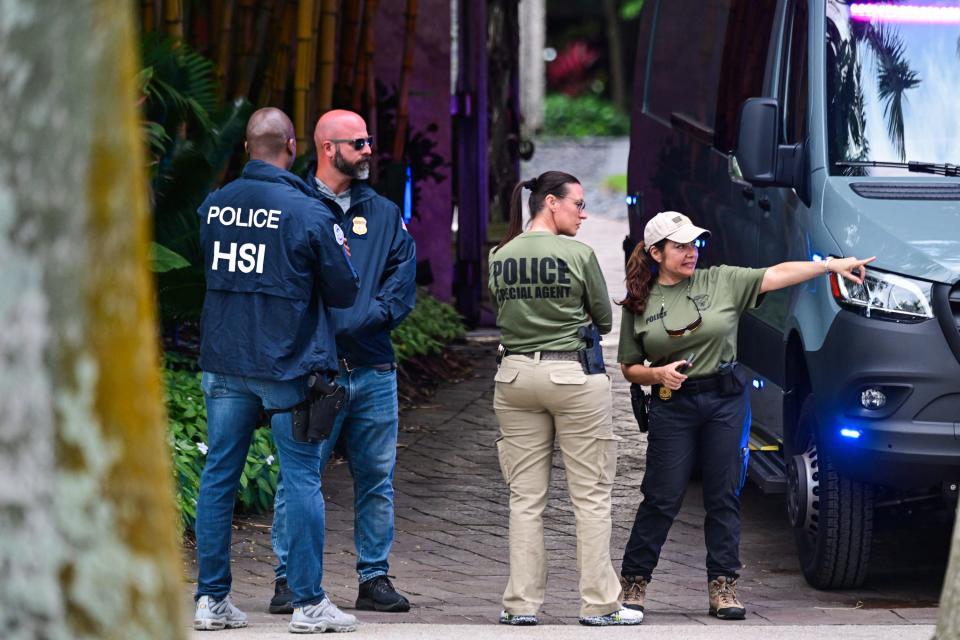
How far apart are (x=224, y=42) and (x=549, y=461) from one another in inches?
180

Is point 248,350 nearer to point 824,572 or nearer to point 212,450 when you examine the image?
point 212,450

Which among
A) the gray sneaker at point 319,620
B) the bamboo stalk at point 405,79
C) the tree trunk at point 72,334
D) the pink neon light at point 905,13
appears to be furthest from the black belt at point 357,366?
the bamboo stalk at point 405,79

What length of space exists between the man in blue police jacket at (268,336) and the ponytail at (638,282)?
1171 mm

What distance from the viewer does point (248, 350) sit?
5.63 metres

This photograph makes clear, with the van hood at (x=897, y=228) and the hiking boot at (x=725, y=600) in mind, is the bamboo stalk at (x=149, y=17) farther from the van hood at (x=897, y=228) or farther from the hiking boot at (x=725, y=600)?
the hiking boot at (x=725, y=600)

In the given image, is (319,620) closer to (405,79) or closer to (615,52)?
(405,79)

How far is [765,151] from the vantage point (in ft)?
22.3

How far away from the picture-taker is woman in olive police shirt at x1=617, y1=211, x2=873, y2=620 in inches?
244

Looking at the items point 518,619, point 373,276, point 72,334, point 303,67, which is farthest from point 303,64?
point 72,334

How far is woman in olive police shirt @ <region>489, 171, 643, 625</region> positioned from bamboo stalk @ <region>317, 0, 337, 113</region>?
4.21 m

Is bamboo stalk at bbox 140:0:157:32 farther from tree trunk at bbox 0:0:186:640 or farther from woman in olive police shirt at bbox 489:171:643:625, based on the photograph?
tree trunk at bbox 0:0:186:640

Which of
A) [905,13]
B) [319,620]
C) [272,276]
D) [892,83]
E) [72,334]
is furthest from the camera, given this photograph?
[905,13]

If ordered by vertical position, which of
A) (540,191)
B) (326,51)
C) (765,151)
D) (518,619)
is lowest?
(518,619)

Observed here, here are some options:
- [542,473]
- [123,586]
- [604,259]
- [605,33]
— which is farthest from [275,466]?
[605,33]
